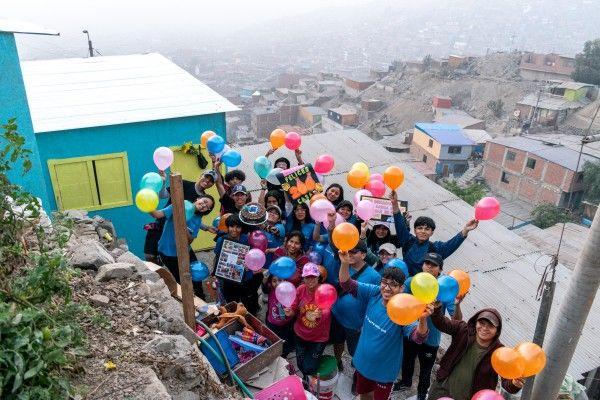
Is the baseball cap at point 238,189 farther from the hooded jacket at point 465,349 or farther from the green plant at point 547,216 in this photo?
the green plant at point 547,216

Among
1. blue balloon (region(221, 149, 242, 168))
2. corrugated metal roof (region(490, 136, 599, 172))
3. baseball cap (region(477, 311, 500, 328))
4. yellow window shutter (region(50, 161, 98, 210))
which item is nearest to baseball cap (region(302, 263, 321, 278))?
baseball cap (region(477, 311, 500, 328))

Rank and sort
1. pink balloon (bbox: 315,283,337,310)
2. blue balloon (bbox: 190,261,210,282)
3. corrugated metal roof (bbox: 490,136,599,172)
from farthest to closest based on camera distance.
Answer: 1. corrugated metal roof (bbox: 490,136,599,172)
2. blue balloon (bbox: 190,261,210,282)
3. pink balloon (bbox: 315,283,337,310)

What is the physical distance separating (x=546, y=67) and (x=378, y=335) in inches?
2167

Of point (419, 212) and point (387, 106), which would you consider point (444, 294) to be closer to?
point (419, 212)

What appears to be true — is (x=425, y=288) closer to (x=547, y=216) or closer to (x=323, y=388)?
(x=323, y=388)

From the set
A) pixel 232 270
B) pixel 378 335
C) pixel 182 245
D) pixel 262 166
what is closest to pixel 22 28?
pixel 262 166

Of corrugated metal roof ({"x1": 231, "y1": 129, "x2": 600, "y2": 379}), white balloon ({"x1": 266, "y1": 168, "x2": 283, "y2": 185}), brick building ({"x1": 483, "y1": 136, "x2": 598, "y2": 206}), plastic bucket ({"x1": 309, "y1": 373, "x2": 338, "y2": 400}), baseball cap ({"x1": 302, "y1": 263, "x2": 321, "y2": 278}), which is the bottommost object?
brick building ({"x1": 483, "y1": 136, "x2": 598, "y2": 206})

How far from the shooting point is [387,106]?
50.5m

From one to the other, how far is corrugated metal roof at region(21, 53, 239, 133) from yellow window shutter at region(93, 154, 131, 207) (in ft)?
2.18

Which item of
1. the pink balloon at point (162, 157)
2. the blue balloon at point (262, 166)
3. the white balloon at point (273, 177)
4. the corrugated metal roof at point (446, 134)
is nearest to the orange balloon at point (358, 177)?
the white balloon at point (273, 177)

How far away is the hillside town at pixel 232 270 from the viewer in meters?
2.74

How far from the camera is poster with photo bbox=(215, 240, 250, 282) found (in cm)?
484

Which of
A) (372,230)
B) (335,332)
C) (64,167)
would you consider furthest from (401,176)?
(64,167)

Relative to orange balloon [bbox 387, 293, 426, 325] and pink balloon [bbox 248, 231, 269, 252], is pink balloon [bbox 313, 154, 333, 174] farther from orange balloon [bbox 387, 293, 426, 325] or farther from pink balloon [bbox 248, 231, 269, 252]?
orange balloon [bbox 387, 293, 426, 325]
